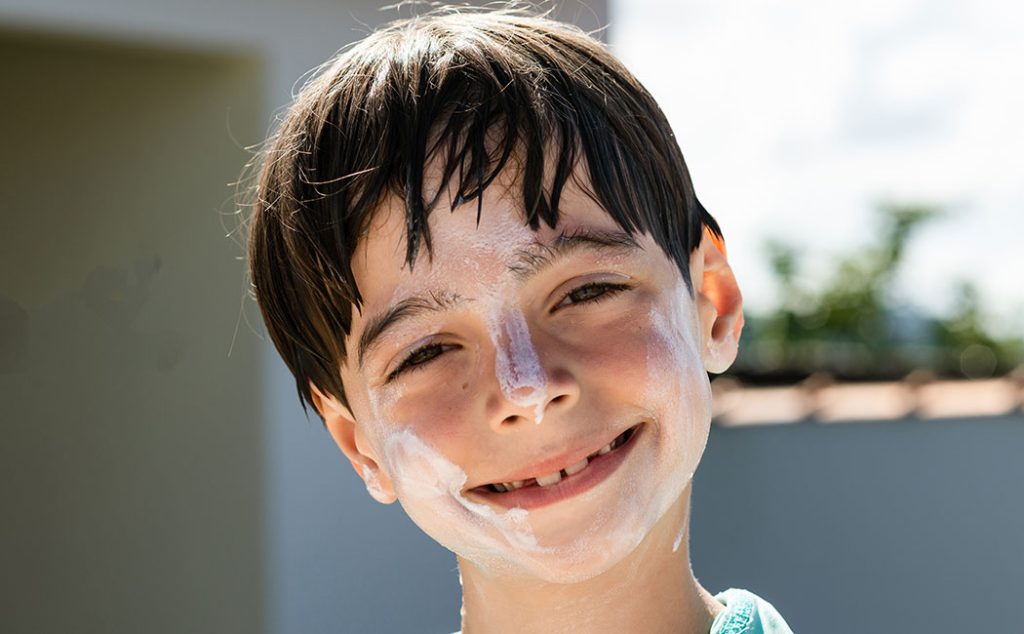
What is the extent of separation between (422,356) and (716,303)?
0.45 metres

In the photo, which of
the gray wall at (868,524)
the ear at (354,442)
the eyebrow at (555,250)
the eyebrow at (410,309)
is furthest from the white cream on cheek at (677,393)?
the gray wall at (868,524)

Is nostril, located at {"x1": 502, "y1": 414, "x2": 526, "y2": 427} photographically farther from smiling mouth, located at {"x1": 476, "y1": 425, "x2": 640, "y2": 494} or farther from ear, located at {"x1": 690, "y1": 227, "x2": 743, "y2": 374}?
ear, located at {"x1": 690, "y1": 227, "x2": 743, "y2": 374}

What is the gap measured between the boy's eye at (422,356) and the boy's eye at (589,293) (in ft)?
0.49

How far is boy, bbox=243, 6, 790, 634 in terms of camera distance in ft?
4.70

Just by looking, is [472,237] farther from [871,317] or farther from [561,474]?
[871,317]

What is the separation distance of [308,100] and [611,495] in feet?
2.10

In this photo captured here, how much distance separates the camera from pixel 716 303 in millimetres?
1704

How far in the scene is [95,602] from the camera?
12.6 feet

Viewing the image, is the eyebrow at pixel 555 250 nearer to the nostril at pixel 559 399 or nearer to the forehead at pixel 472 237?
the forehead at pixel 472 237

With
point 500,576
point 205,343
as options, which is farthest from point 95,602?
point 500,576

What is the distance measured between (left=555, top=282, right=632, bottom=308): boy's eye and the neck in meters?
0.30

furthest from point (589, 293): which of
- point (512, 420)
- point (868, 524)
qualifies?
point (868, 524)

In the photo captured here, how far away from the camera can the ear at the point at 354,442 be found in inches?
65.1

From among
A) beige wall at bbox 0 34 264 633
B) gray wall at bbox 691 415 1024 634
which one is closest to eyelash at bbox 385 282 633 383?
beige wall at bbox 0 34 264 633
